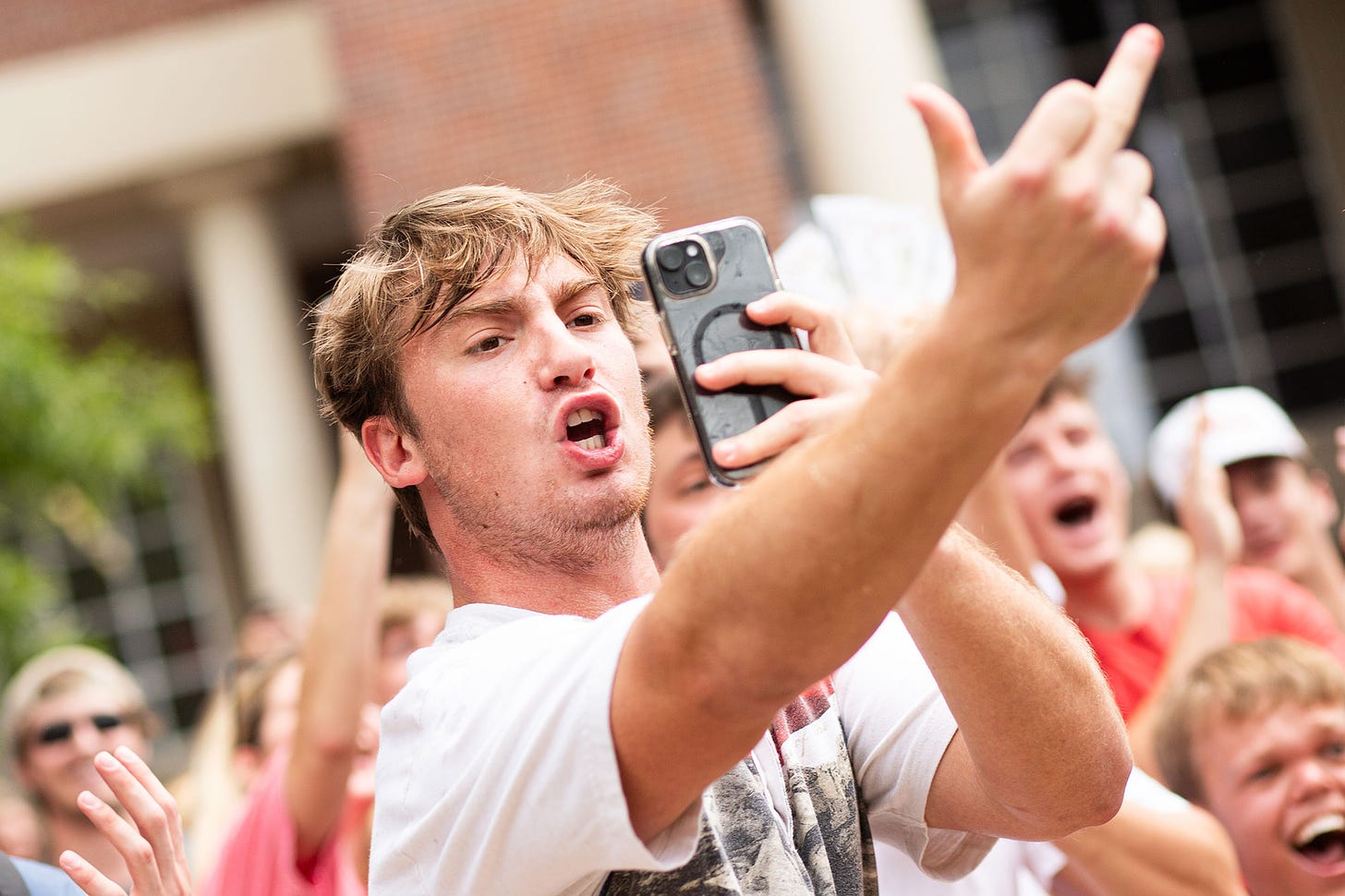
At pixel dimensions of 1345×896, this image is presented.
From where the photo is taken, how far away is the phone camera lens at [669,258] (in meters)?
1.50

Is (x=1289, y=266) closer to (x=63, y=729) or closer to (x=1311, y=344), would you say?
(x=1311, y=344)

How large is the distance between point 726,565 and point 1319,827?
2.00 meters

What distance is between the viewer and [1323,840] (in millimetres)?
2779

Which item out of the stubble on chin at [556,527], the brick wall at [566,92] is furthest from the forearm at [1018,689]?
the brick wall at [566,92]

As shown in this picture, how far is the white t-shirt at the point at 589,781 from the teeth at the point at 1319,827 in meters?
1.12

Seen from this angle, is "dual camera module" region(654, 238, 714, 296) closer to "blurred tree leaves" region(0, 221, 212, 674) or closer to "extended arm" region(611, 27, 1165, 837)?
"extended arm" region(611, 27, 1165, 837)

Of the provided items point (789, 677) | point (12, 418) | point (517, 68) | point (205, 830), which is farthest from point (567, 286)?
point (517, 68)

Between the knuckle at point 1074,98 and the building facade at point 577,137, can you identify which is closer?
the knuckle at point 1074,98

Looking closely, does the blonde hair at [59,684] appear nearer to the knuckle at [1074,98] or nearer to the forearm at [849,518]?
the forearm at [849,518]

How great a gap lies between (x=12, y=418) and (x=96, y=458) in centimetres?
53

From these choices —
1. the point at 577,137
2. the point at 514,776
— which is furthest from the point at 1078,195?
the point at 577,137

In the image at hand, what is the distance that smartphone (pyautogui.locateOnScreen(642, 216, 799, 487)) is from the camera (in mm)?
1383

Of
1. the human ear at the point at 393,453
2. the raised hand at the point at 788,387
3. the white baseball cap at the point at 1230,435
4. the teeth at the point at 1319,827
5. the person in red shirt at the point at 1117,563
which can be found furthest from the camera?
the white baseball cap at the point at 1230,435

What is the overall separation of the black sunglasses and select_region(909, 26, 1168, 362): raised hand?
11.1ft
